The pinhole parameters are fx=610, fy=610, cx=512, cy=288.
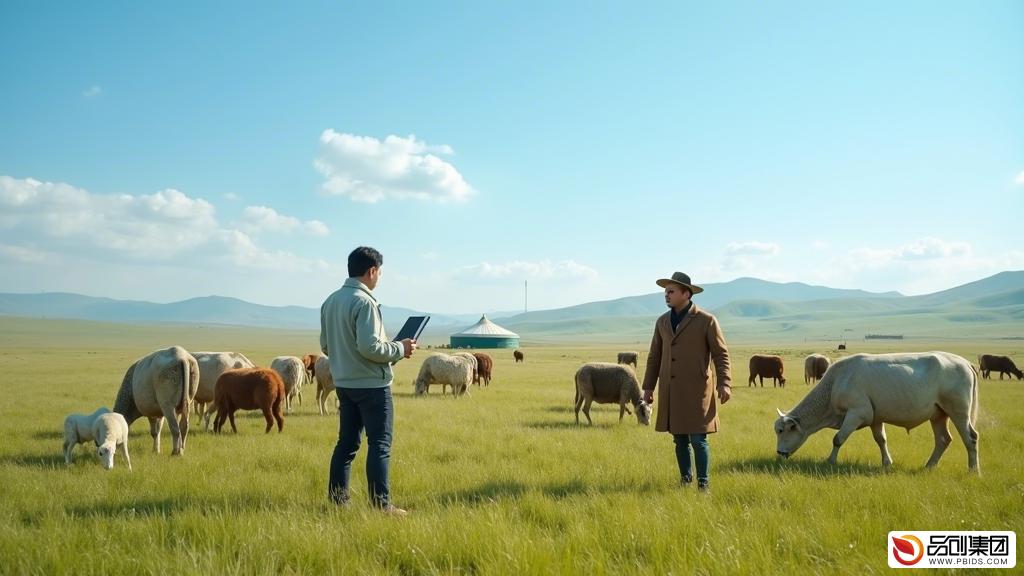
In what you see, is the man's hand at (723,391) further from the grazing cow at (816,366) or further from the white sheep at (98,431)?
the grazing cow at (816,366)

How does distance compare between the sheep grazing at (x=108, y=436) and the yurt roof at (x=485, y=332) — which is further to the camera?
the yurt roof at (x=485, y=332)

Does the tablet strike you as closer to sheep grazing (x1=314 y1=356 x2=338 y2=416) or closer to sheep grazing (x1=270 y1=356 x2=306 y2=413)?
sheep grazing (x1=314 y1=356 x2=338 y2=416)

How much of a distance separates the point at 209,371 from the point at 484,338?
263ft

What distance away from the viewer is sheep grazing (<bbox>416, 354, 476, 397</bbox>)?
65.9 feet

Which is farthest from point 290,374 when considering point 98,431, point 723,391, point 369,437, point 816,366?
point 816,366

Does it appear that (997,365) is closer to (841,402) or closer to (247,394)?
(841,402)

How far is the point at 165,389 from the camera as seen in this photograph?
9.15m

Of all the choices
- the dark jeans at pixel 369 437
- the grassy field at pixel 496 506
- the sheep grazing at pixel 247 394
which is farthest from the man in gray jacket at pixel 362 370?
the sheep grazing at pixel 247 394

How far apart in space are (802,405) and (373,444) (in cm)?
654

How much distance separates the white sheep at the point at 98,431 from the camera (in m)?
8.28

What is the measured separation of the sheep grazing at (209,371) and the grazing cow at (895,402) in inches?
430

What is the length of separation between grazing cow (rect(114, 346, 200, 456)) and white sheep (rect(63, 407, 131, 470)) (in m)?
0.60

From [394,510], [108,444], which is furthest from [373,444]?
[108,444]

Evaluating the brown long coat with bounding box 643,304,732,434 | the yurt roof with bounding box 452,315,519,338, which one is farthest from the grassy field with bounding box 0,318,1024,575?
the yurt roof with bounding box 452,315,519,338
